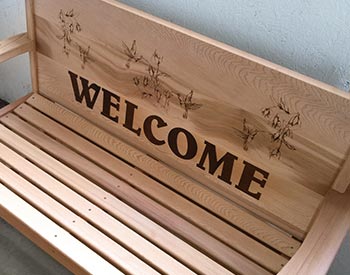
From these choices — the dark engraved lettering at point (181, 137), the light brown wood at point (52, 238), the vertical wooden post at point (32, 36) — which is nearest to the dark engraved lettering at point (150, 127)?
the dark engraved lettering at point (181, 137)

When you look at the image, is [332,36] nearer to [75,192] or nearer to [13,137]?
[75,192]

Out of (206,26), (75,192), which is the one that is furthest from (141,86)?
(75,192)

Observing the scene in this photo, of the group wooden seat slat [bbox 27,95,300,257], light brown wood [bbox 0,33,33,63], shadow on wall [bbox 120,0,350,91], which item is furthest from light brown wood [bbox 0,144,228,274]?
shadow on wall [bbox 120,0,350,91]

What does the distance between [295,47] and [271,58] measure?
74mm

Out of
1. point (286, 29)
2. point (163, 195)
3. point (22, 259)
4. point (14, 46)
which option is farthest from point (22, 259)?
point (286, 29)

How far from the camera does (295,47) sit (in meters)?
1.11

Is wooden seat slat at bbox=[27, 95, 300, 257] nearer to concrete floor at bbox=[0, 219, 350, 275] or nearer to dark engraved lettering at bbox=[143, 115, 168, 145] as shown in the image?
dark engraved lettering at bbox=[143, 115, 168, 145]

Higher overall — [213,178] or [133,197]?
[213,178]

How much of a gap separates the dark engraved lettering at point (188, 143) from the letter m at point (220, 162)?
0.12ft

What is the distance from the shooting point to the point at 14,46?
4.67ft

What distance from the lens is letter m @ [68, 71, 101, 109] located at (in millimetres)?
1396

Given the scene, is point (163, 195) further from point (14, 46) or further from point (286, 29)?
point (14, 46)

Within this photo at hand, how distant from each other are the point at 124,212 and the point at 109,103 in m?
0.35

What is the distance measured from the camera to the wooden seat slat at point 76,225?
109 cm
